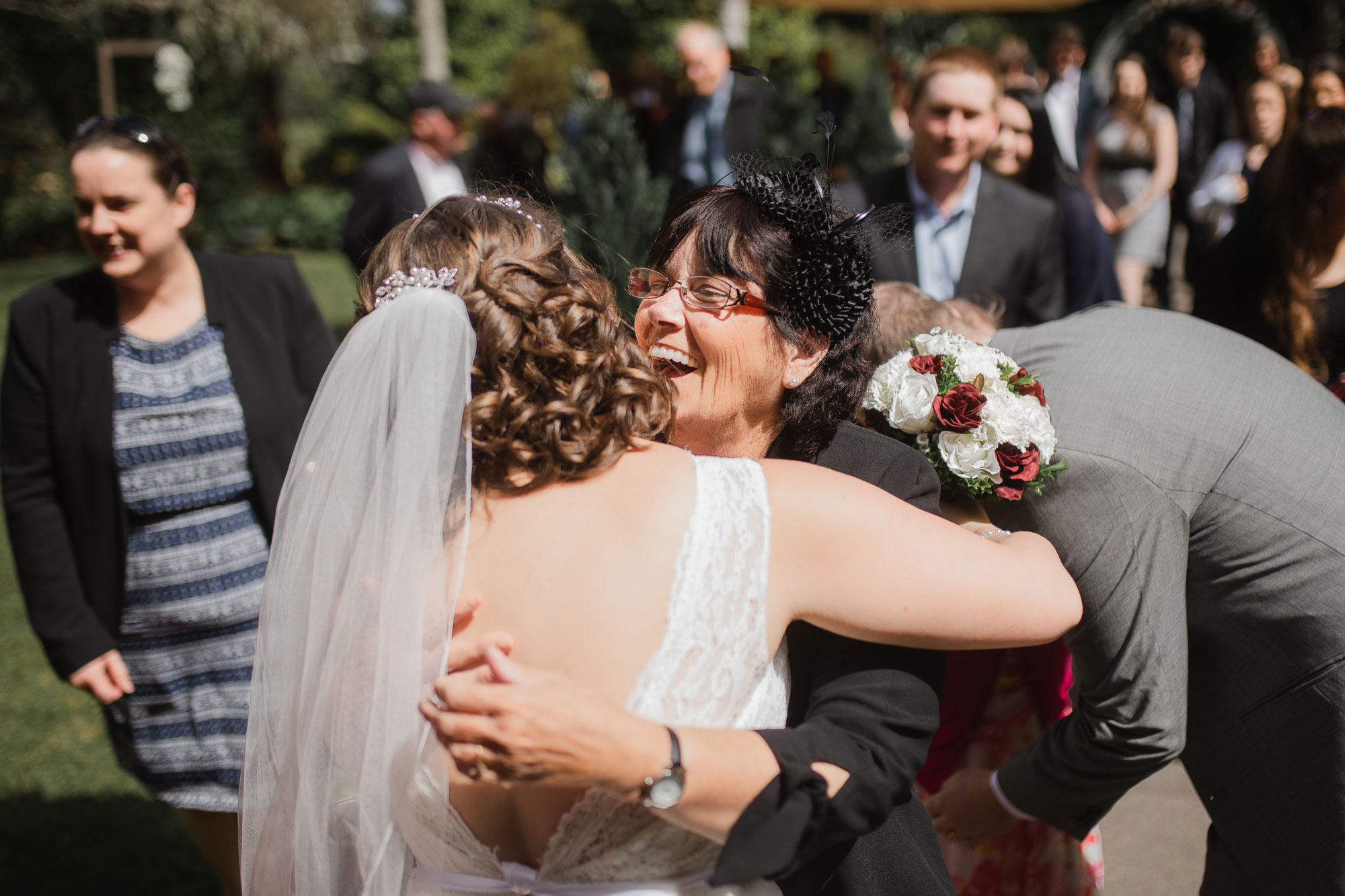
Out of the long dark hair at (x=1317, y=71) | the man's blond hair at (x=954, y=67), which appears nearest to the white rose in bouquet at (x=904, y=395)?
the man's blond hair at (x=954, y=67)

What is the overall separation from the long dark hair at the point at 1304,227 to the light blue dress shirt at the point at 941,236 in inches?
51.2

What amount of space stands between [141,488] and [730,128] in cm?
555

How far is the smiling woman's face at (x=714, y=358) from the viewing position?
2023mm

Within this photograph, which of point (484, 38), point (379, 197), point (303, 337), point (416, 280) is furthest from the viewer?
point (484, 38)

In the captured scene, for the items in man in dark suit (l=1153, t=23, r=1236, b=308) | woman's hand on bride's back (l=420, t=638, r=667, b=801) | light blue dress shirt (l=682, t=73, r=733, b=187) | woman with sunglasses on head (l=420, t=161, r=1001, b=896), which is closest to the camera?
woman's hand on bride's back (l=420, t=638, r=667, b=801)

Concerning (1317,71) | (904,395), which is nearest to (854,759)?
(904,395)

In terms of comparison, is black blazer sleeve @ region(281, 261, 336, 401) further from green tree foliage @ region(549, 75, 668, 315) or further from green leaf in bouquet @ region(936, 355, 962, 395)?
green tree foliage @ region(549, 75, 668, 315)

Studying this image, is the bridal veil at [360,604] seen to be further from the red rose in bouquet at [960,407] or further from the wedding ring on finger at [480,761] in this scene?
the red rose in bouquet at [960,407]

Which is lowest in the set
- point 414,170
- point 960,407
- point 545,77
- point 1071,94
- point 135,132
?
point 960,407

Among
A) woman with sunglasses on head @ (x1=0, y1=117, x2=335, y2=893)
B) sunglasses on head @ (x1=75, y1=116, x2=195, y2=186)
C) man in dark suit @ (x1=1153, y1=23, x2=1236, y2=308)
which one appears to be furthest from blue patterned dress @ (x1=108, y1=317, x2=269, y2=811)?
man in dark suit @ (x1=1153, y1=23, x2=1236, y2=308)

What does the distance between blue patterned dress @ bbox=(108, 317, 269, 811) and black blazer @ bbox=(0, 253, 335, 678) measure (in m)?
0.04

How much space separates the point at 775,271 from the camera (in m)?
2.02

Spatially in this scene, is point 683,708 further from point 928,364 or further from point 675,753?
point 928,364

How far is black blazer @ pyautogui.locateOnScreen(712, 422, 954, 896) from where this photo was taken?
1.52 meters
